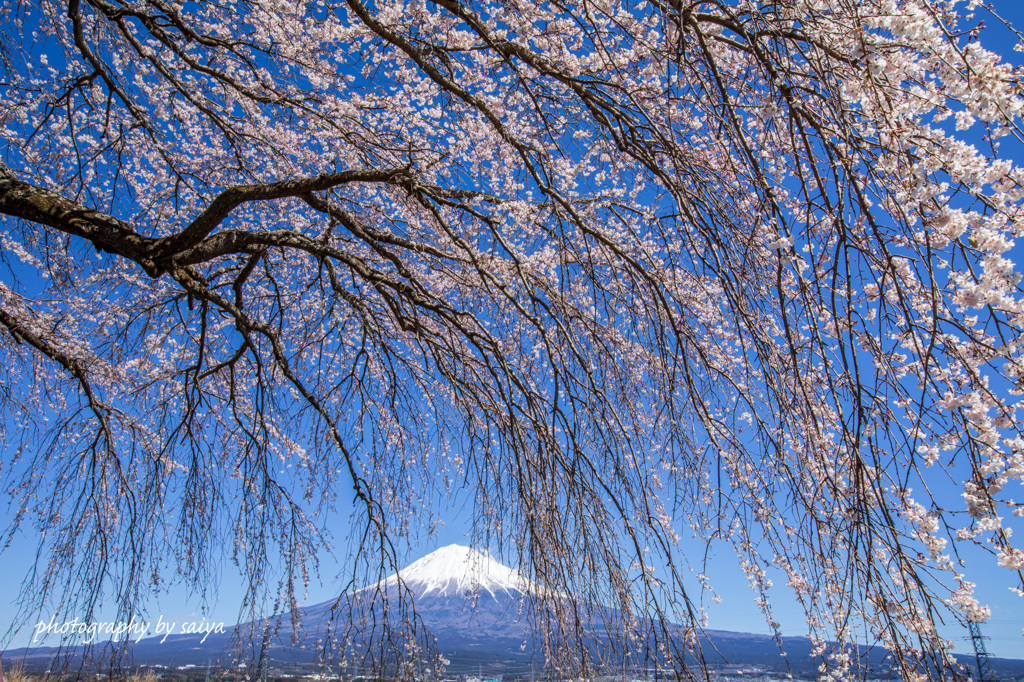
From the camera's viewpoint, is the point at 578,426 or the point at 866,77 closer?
the point at 866,77

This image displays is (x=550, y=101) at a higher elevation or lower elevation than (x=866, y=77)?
higher

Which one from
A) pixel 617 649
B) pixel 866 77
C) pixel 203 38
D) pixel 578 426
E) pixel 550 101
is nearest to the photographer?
pixel 866 77

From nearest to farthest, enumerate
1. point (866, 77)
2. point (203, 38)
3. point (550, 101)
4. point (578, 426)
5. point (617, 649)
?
1. point (866, 77)
2. point (617, 649)
3. point (578, 426)
4. point (550, 101)
5. point (203, 38)

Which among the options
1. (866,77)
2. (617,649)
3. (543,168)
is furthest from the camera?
(543,168)

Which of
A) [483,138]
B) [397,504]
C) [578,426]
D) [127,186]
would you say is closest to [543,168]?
[578,426]

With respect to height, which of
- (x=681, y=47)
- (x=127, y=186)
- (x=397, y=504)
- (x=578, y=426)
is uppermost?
(x=127, y=186)

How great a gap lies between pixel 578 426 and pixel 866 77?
5.49 ft

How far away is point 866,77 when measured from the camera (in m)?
1.21

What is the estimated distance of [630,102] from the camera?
2.64m

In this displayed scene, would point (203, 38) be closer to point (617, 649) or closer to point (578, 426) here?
point (578, 426)

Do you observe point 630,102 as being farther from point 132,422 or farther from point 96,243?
point 132,422

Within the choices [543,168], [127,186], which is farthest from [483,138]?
[127,186]

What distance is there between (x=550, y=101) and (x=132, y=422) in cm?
420

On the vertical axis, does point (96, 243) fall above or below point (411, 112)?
below
